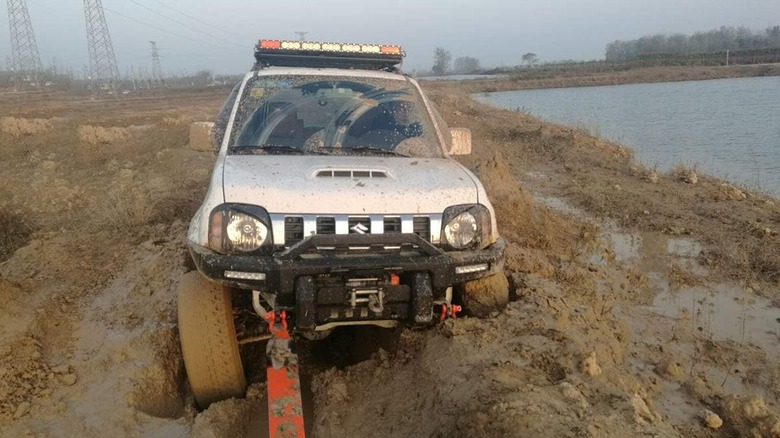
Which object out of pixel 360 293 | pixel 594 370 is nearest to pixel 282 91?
pixel 360 293

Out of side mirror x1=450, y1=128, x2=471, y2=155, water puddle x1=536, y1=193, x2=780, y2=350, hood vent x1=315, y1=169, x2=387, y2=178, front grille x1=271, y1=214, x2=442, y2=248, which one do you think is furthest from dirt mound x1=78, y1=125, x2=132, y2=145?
front grille x1=271, y1=214, x2=442, y2=248

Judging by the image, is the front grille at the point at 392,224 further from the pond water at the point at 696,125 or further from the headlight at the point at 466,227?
the pond water at the point at 696,125

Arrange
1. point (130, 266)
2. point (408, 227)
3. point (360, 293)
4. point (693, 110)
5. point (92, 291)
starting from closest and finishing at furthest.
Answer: point (360, 293) < point (408, 227) < point (92, 291) < point (130, 266) < point (693, 110)

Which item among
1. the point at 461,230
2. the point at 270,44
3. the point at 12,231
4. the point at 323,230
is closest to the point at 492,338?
the point at 461,230

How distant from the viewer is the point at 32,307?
4.91 metres

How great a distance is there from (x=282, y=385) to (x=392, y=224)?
112cm

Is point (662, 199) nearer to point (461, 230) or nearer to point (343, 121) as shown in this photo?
point (343, 121)

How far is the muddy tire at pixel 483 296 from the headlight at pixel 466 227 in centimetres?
67

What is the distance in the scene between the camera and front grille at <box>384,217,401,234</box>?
3572 millimetres

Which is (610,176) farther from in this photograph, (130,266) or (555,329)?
(130,266)

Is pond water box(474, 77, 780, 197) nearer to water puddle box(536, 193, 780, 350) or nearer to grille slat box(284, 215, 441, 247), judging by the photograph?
water puddle box(536, 193, 780, 350)

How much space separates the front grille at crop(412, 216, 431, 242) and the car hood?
55 mm

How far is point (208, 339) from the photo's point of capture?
3748 mm

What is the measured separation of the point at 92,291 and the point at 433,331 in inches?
123
